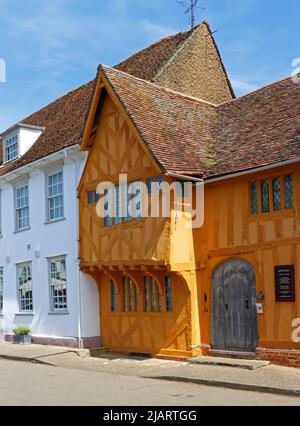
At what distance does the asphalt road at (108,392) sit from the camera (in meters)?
10.3

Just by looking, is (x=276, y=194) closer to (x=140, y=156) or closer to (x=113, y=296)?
(x=140, y=156)

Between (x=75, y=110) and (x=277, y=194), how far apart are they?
412 inches

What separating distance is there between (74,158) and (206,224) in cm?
518

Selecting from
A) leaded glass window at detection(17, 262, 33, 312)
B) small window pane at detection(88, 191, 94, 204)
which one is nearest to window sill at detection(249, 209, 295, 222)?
small window pane at detection(88, 191, 94, 204)

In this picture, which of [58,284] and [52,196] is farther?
[52,196]

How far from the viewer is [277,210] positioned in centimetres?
1405

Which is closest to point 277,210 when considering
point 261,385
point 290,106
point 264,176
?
point 264,176

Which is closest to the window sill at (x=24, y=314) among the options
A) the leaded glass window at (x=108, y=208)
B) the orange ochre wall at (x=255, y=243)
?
the leaded glass window at (x=108, y=208)

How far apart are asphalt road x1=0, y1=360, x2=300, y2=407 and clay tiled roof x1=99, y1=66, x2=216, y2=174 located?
16.8 feet

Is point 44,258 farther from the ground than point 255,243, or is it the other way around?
point 255,243

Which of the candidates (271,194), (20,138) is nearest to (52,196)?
(20,138)

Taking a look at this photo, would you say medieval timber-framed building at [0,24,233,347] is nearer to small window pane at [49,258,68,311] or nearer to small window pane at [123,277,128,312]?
small window pane at [49,258,68,311]

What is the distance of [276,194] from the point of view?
557 inches
